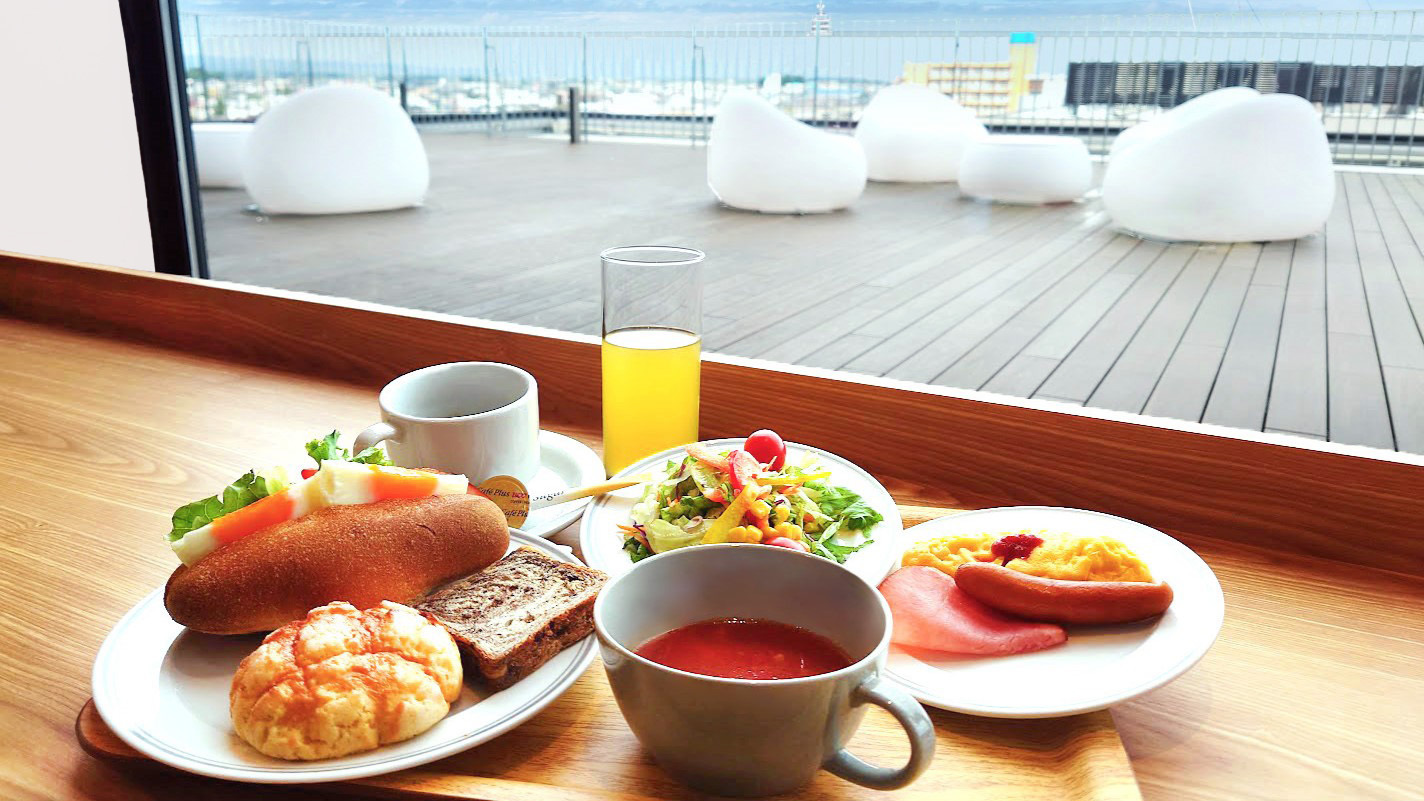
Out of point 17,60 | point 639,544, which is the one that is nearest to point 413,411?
point 639,544

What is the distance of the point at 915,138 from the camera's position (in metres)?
5.43

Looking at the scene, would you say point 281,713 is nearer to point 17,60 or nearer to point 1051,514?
point 1051,514

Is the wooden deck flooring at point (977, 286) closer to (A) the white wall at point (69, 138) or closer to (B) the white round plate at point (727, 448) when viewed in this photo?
(A) the white wall at point (69, 138)

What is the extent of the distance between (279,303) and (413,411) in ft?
1.59

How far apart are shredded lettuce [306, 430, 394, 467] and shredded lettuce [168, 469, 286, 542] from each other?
4 cm

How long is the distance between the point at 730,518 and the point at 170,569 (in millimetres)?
331

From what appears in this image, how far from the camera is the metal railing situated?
565 centimetres

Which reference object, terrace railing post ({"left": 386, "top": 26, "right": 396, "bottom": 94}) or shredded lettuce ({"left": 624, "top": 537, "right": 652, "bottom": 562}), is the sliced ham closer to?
shredded lettuce ({"left": 624, "top": 537, "right": 652, "bottom": 562})

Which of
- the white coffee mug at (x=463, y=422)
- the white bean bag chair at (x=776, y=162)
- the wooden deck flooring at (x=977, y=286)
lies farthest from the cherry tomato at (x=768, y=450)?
the white bean bag chair at (x=776, y=162)

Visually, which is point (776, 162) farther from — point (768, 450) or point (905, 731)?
point (905, 731)

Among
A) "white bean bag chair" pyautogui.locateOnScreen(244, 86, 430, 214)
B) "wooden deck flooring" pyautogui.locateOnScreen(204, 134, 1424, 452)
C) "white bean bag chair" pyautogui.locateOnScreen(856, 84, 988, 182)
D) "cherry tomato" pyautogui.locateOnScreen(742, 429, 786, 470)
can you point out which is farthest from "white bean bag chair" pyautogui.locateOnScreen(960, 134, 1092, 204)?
"cherry tomato" pyautogui.locateOnScreen(742, 429, 786, 470)

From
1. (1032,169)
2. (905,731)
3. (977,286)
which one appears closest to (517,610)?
(905,731)

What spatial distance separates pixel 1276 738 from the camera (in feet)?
1.48

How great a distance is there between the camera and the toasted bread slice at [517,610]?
1.44ft
